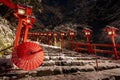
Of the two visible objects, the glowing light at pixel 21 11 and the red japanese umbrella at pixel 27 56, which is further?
the glowing light at pixel 21 11

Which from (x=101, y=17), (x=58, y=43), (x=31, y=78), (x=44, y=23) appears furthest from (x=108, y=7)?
(x=31, y=78)

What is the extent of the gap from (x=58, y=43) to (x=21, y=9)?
22.6m

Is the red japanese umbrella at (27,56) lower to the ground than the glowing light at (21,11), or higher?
lower

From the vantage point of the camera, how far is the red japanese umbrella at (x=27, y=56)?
16.9 feet

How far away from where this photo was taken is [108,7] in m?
32.9

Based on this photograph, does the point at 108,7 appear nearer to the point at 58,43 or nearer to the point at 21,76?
the point at 58,43

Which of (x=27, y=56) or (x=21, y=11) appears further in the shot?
(x=21, y=11)

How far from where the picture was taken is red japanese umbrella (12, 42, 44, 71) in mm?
5156

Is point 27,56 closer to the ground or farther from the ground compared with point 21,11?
closer to the ground

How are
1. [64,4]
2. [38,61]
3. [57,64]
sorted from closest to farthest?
1. [38,61]
2. [57,64]
3. [64,4]

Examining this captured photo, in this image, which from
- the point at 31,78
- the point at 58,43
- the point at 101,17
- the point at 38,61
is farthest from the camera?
the point at 101,17

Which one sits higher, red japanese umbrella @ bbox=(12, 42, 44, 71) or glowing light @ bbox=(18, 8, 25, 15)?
glowing light @ bbox=(18, 8, 25, 15)

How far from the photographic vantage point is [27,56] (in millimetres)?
5270

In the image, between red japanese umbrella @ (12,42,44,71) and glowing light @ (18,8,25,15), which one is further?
glowing light @ (18,8,25,15)
